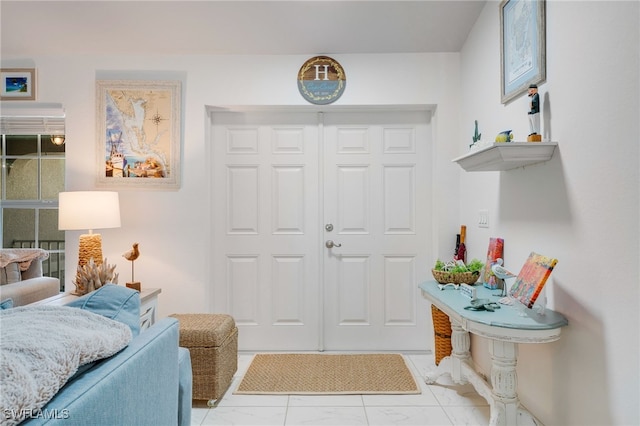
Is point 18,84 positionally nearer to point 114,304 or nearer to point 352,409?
point 114,304

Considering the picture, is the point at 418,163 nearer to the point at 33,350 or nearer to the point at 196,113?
the point at 196,113

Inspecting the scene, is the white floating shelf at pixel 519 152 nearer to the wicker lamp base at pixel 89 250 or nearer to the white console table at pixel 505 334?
the white console table at pixel 505 334

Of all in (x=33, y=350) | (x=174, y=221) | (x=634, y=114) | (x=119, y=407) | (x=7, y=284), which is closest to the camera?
(x=33, y=350)

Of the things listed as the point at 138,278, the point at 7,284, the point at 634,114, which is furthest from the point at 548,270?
the point at 7,284

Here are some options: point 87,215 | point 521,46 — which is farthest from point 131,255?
point 521,46

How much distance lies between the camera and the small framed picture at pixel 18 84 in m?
3.04

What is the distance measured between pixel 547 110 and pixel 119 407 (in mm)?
2089

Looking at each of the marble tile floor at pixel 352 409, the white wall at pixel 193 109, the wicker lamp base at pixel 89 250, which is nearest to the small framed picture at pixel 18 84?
the white wall at pixel 193 109

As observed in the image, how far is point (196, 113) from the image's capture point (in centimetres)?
306

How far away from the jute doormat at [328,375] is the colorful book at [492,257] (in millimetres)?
838

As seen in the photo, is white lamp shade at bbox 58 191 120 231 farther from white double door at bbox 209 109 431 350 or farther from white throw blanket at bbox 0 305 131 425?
white throw blanket at bbox 0 305 131 425

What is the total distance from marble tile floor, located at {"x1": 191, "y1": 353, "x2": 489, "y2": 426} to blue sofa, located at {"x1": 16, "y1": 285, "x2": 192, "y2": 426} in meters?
0.86

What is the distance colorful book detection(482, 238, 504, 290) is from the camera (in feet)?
7.46

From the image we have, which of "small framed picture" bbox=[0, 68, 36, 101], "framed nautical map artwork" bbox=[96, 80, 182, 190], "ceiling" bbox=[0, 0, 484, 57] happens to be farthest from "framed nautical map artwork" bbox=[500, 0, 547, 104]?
"small framed picture" bbox=[0, 68, 36, 101]
